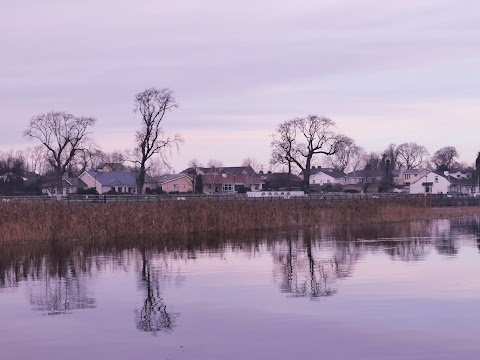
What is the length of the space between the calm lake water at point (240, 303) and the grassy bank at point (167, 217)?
193 inches

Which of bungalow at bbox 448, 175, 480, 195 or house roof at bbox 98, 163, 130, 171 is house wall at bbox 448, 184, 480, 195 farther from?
house roof at bbox 98, 163, 130, 171

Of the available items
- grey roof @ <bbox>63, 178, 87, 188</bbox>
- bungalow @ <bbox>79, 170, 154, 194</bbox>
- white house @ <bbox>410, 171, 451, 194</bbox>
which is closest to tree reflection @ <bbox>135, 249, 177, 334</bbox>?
bungalow @ <bbox>79, 170, 154, 194</bbox>

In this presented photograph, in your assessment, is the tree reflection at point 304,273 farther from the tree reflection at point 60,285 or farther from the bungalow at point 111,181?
the bungalow at point 111,181

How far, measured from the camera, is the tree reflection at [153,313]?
664 inches

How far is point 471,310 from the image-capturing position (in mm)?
18281

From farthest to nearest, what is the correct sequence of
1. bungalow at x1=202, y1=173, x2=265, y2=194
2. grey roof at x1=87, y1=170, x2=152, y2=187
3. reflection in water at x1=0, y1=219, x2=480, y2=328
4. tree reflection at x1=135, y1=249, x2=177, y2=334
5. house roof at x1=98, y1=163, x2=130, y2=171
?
house roof at x1=98, y1=163, x2=130, y2=171 → bungalow at x1=202, y1=173, x2=265, y2=194 → grey roof at x1=87, y1=170, x2=152, y2=187 → reflection in water at x1=0, y1=219, x2=480, y2=328 → tree reflection at x1=135, y1=249, x2=177, y2=334

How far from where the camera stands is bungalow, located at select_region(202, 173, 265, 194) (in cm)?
17088

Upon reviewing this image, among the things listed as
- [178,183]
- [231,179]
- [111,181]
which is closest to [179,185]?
[178,183]

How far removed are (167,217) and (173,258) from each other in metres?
14.7

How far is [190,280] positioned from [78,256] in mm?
9572

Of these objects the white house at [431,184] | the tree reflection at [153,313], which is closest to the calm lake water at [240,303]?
the tree reflection at [153,313]

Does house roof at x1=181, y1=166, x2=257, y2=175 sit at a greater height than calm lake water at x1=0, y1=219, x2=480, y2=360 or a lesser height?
greater

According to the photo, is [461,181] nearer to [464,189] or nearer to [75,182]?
[464,189]

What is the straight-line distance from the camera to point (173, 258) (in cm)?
3212
